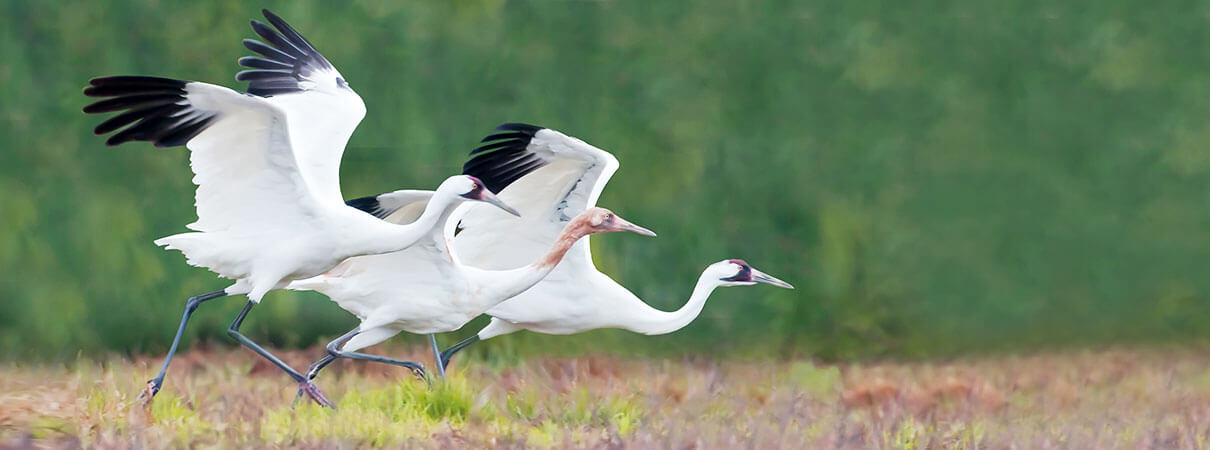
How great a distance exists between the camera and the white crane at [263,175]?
6.57m

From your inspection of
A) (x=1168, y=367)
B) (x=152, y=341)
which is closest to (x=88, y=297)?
(x=152, y=341)

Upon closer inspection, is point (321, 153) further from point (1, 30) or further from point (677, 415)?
point (1, 30)

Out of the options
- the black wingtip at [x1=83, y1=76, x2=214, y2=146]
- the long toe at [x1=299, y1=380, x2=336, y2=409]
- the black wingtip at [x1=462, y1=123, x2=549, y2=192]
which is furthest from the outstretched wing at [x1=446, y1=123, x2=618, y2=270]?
the black wingtip at [x1=83, y1=76, x2=214, y2=146]

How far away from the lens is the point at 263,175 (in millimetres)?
A: 7031

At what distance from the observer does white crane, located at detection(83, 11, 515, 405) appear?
657 centimetres

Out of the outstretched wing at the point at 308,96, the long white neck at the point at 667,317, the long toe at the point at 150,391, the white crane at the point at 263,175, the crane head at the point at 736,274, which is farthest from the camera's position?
the crane head at the point at 736,274

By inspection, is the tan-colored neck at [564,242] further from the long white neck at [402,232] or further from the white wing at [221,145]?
the white wing at [221,145]

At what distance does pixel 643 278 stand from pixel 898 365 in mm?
1565

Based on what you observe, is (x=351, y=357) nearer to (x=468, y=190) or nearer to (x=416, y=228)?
(x=416, y=228)

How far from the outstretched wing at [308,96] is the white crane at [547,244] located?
65 cm

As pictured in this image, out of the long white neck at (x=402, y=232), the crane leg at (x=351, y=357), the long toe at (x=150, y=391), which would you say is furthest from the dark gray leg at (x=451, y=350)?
the long toe at (x=150, y=391)

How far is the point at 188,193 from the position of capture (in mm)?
9539

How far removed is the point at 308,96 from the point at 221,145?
115 centimetres

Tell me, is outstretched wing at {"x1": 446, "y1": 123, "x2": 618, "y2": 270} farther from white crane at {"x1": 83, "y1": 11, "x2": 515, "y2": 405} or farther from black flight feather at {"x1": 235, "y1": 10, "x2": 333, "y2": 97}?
black flight feather at {"x1": 235, "y1": 10, "x2": 333, "y2": 97}
